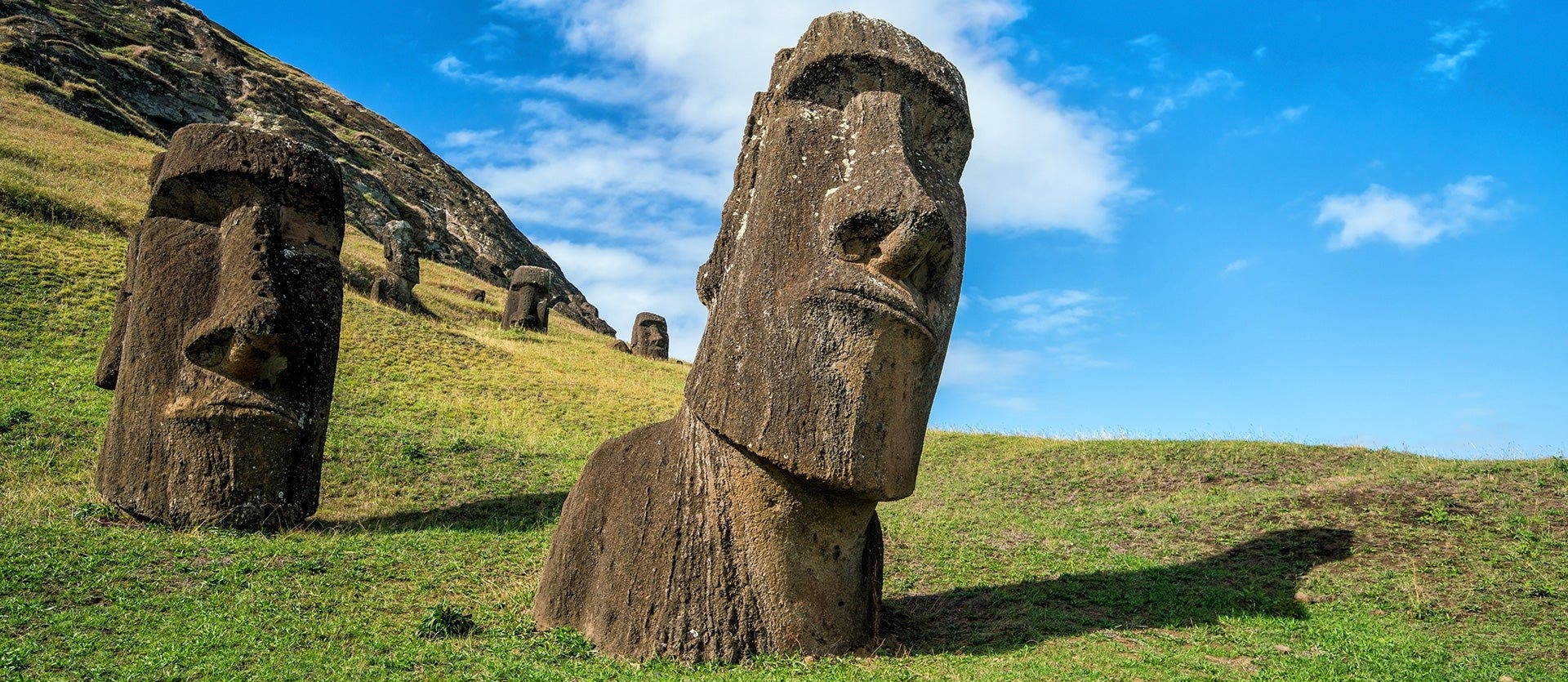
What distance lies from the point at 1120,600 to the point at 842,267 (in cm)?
450

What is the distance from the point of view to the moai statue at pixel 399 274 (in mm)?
32875

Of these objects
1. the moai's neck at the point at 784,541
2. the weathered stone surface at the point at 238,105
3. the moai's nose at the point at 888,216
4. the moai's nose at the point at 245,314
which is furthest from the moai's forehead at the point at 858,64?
the weathered stone surface at the point at 238,105

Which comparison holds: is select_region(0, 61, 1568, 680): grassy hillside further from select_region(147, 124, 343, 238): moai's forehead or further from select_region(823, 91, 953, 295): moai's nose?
select_region(147, 124, 343, 238): moai's forehead

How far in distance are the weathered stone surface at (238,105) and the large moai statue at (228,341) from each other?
4136 cm

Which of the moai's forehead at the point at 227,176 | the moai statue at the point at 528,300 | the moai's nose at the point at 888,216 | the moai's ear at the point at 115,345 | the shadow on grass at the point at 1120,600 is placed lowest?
the shadow on grass at the point at 1120,600

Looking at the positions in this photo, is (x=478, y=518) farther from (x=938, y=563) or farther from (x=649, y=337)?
(x=649, y=337)

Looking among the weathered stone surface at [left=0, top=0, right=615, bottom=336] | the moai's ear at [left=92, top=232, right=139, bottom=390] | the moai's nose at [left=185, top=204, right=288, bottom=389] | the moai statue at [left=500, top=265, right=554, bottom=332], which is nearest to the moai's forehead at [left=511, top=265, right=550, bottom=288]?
the moai statue at [left=500, top=265, right=554, bottom=332]

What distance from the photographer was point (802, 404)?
6762 millimetres

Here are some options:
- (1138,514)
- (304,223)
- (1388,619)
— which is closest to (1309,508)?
(1138,514)

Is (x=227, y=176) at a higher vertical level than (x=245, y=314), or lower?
higher

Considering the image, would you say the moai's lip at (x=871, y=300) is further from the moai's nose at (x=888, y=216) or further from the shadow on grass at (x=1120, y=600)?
the shadow on grass at (x=1120, y=600)

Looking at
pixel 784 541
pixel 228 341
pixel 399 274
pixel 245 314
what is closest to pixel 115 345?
pixel 228 341

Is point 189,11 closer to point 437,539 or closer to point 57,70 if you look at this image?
point 57,70

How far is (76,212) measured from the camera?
27.5 metres
